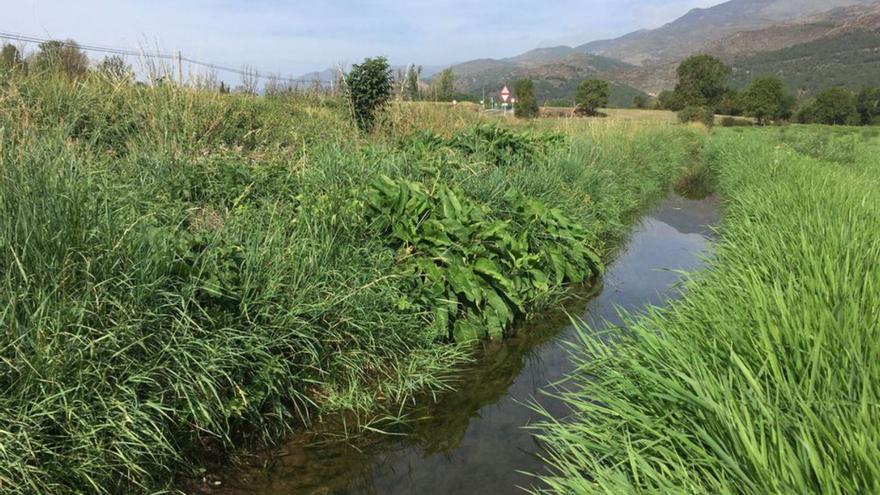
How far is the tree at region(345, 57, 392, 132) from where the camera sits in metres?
9.69

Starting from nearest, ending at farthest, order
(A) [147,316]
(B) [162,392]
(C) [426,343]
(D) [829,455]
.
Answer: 1. (D) [829,455]
2. (B) [162,392]
3. (A) [147,316]
4. (C) [426,343]

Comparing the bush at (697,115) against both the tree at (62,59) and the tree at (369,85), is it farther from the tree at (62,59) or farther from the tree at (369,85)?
the tree at (62,59)

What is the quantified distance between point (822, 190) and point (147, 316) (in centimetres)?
633

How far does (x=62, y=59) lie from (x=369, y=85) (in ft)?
15.2

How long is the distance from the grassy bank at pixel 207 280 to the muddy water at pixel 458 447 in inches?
8.2

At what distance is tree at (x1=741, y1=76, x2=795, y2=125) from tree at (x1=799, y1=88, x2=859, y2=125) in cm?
207

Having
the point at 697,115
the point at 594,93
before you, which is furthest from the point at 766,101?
the point at 697,115

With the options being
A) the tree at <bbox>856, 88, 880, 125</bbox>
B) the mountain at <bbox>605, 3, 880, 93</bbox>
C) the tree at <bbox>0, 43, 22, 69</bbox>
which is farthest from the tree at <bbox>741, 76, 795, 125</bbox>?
the mountain at <bbox>605, 3, 880, 93</bbox>

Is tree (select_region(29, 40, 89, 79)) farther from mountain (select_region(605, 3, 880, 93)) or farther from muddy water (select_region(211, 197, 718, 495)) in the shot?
mountain (select_region(605, 3, 880, 93))

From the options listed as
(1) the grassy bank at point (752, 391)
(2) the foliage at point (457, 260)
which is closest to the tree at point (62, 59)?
(2) the foliage at point (457, 260)

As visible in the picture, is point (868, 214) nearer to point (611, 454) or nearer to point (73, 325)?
point (611, 454)

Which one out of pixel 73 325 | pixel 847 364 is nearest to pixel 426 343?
pixel 73 325

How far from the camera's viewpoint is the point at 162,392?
2.50 metres

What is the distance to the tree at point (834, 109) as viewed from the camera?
178ft
